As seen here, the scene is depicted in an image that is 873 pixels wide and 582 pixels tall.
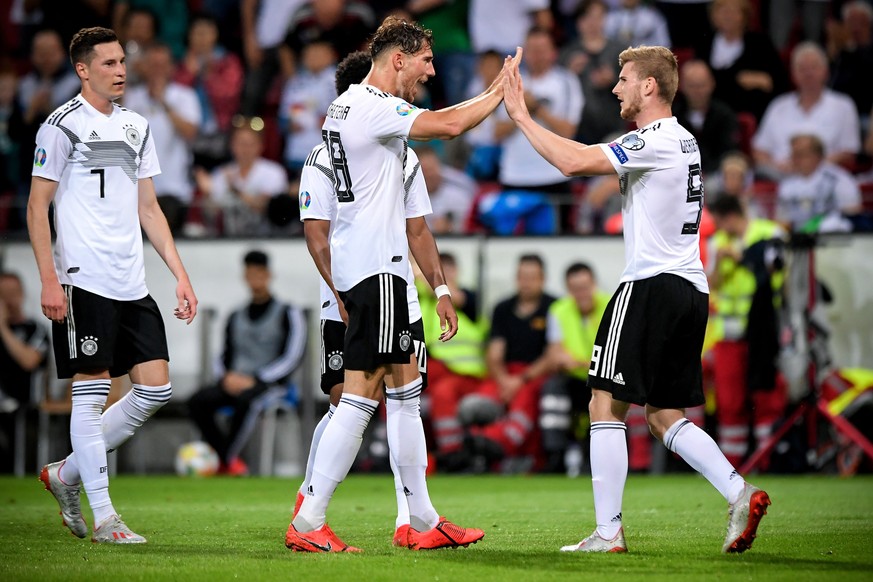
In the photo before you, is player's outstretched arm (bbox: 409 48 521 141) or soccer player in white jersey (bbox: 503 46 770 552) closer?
player's outstretched arm (bbox: 409 48 521 141)

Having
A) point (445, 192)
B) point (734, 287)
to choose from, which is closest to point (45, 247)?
point (734, 287)

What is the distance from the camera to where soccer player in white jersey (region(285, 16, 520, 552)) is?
→ 236 inches

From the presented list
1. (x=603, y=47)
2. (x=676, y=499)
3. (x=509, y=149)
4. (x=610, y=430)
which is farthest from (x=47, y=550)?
(x=603, y=47)

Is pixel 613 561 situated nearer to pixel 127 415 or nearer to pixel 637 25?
pixel 127 415

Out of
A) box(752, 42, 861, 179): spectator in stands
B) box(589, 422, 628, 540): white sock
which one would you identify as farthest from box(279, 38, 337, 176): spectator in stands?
box(589, 422, 628, 540): white sock

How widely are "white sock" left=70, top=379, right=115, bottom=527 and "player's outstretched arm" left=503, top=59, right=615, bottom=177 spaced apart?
8.63 ft

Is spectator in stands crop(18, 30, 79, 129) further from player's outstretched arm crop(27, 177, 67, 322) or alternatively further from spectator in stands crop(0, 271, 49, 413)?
player's outstretched arm crop(27, 177, 67, 322)

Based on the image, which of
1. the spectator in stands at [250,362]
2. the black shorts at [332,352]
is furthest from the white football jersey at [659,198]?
the spectator in stands at [250,362]

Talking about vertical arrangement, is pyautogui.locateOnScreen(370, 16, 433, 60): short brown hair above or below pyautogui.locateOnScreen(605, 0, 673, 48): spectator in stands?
below

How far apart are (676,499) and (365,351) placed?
170 inches

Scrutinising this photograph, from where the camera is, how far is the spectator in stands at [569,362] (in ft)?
41.8

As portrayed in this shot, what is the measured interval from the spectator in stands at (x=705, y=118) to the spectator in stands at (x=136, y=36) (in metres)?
6.75

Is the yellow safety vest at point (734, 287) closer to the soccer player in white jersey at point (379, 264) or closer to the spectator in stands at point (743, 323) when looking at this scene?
the spectator in stands at point (743, 323)

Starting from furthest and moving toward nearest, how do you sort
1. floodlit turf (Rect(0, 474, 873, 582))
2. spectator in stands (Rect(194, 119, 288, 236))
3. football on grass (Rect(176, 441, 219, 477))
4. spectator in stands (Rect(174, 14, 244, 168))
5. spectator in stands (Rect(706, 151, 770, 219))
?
1. spectator in stands (Rect(174, 14, 244, 168))
2. spectator in stands (Rect(194, 119, 288, 236))
3. football on grass (Rect(176, 441, 219, 477))
4. spectator in stands (Rect(706, 151, 770, 219))
5. floodlit turf (Rect(0, 474, 873, 582))
